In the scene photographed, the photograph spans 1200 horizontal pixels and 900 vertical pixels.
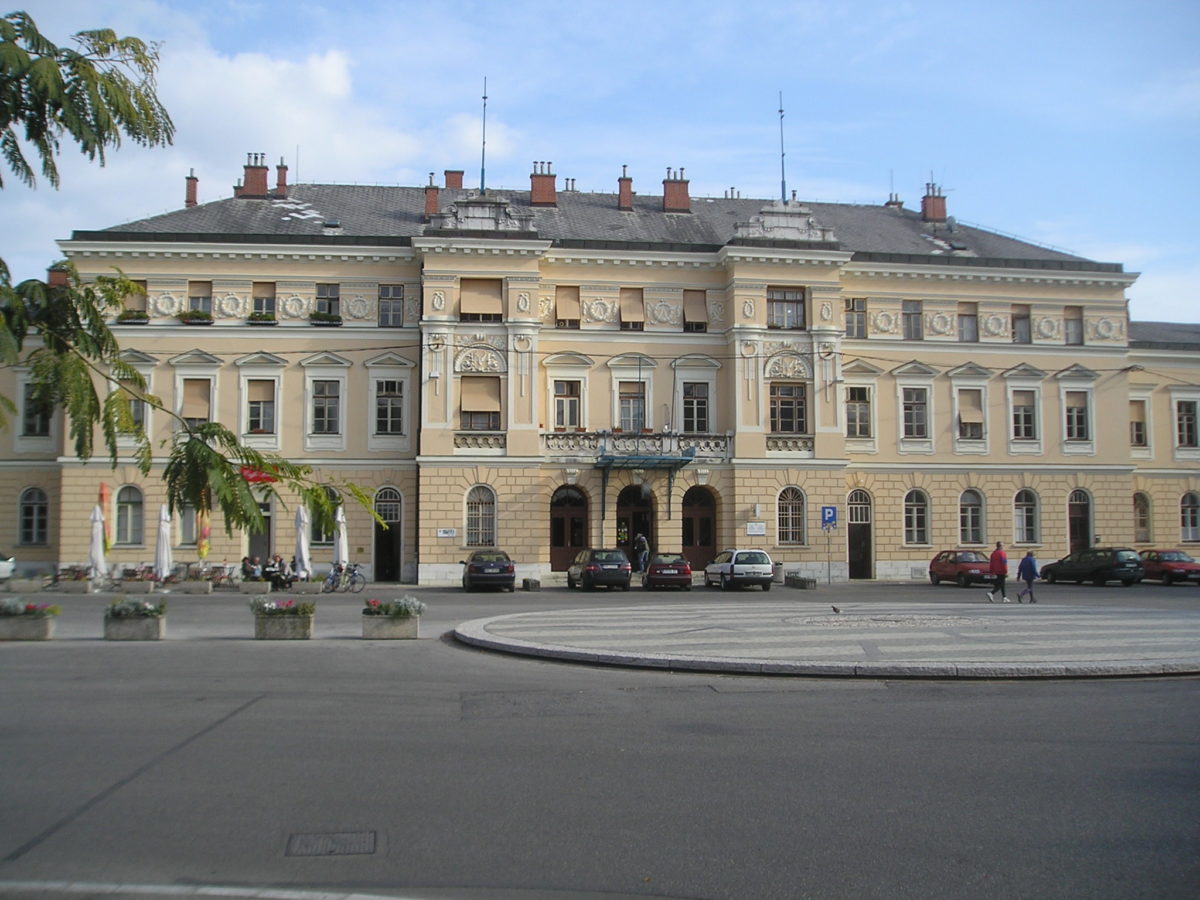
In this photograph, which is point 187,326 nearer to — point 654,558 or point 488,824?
point 654,558

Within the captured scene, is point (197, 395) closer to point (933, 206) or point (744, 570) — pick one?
point (744, 570)

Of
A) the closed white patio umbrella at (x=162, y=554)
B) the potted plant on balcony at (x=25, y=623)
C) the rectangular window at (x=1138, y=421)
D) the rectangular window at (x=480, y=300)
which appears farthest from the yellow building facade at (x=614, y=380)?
the potted plant on balcony at (x=25, y=623)

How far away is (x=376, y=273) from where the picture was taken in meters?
41.8

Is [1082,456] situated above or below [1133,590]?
above

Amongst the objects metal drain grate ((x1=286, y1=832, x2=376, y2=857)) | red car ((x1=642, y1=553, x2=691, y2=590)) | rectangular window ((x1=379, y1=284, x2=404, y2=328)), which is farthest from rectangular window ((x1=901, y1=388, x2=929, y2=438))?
metal drain grate ((x1=286, y1=832, x2=376, y2=857))

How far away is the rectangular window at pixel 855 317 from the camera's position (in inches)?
1745

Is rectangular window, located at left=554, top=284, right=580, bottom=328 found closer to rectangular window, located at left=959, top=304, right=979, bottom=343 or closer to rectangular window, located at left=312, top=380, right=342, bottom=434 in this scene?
rectangular window, located at left=312, top=380, right=342, bottom=434

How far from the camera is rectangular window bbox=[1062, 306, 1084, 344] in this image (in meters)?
45.6

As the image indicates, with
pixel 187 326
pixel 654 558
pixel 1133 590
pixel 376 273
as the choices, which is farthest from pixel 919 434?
pixel 187 326

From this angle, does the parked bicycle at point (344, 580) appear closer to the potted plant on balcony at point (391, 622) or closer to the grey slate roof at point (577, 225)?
the grey slate roof at point (577, 225)

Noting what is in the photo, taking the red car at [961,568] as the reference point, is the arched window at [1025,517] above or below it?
above

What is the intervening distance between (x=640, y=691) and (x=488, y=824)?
6.10 m

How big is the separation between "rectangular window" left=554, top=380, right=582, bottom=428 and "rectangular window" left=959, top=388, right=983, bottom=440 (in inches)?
689

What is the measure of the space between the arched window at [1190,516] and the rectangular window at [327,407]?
131 feet
